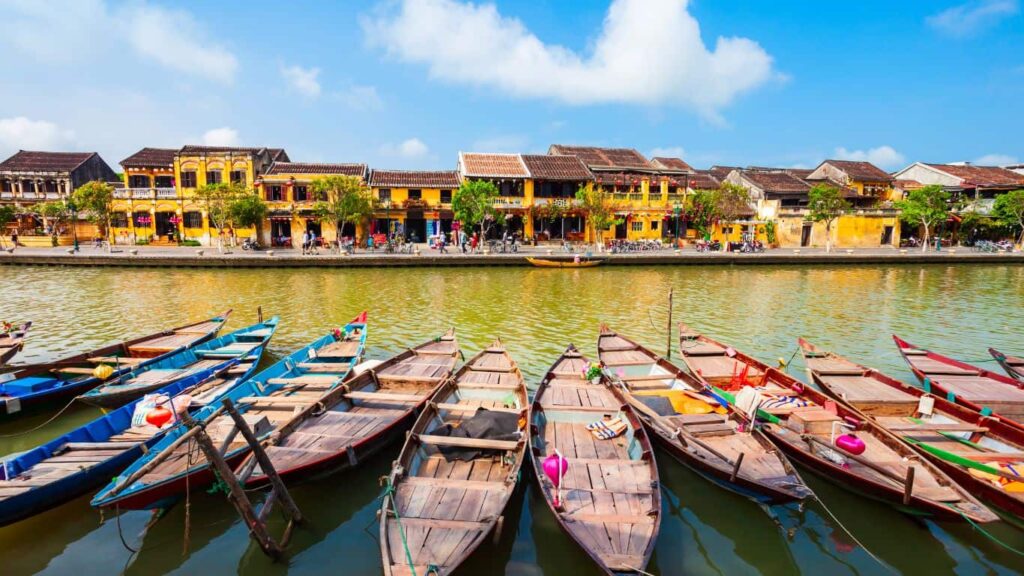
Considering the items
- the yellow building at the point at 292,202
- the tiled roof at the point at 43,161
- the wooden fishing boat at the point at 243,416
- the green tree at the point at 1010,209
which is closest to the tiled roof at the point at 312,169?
the yellow building at the point at 292,202

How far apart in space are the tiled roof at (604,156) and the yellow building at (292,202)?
763 inches

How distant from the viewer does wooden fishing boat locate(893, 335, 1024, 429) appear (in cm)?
948

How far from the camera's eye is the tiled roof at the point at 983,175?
47.8 meters

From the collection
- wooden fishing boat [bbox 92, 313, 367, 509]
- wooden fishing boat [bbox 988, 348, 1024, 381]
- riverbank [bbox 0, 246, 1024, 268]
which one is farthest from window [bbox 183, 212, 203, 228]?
wooden fishing boat [bbox 988, 348, 1024, 381]

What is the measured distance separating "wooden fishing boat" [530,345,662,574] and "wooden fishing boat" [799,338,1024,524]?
4.31 metres

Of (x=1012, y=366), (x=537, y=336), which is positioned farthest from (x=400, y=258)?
(x=1012, y=366)

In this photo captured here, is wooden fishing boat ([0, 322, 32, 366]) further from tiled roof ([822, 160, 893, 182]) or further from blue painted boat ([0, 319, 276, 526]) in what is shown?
tiled roof ([822, 160, 893, 182])

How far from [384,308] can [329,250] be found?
19192mm

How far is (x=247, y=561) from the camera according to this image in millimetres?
6133

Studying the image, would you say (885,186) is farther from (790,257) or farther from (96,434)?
(96,434)

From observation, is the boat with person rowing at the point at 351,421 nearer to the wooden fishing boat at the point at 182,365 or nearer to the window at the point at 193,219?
the wooden fishing boat at the point at 182,365

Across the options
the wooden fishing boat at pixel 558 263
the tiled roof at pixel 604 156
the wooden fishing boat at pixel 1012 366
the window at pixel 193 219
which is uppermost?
the tiled roof at pixel 604 156

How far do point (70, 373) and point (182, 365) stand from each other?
6.92 ft

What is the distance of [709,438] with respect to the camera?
7.95 metres
